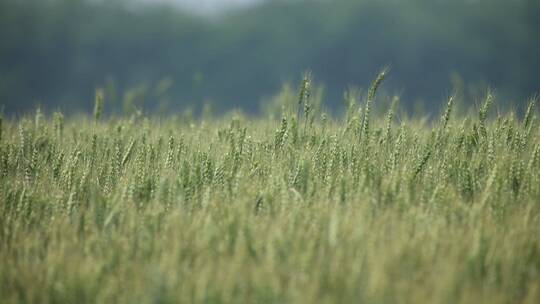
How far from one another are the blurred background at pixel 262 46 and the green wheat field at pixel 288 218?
2018 inches

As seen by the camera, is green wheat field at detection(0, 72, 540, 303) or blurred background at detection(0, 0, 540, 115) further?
blurred background at detection(0, 0, 540, 115)

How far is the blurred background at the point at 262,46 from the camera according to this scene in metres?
59.4

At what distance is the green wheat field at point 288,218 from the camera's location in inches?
115

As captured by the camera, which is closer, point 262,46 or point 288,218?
point 288,218

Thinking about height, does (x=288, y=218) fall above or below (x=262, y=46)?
below

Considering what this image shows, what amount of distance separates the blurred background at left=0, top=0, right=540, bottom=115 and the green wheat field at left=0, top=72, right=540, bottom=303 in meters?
51.3

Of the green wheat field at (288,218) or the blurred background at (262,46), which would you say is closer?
the green wheat field at (288,218)

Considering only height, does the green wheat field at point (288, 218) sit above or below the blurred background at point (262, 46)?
below

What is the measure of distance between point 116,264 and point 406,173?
1.93 metres

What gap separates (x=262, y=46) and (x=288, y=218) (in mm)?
61062

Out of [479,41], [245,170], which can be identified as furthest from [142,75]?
[245,170]

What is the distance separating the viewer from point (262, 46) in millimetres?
63562

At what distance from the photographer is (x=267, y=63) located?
204ft

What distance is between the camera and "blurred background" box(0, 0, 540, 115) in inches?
2339
